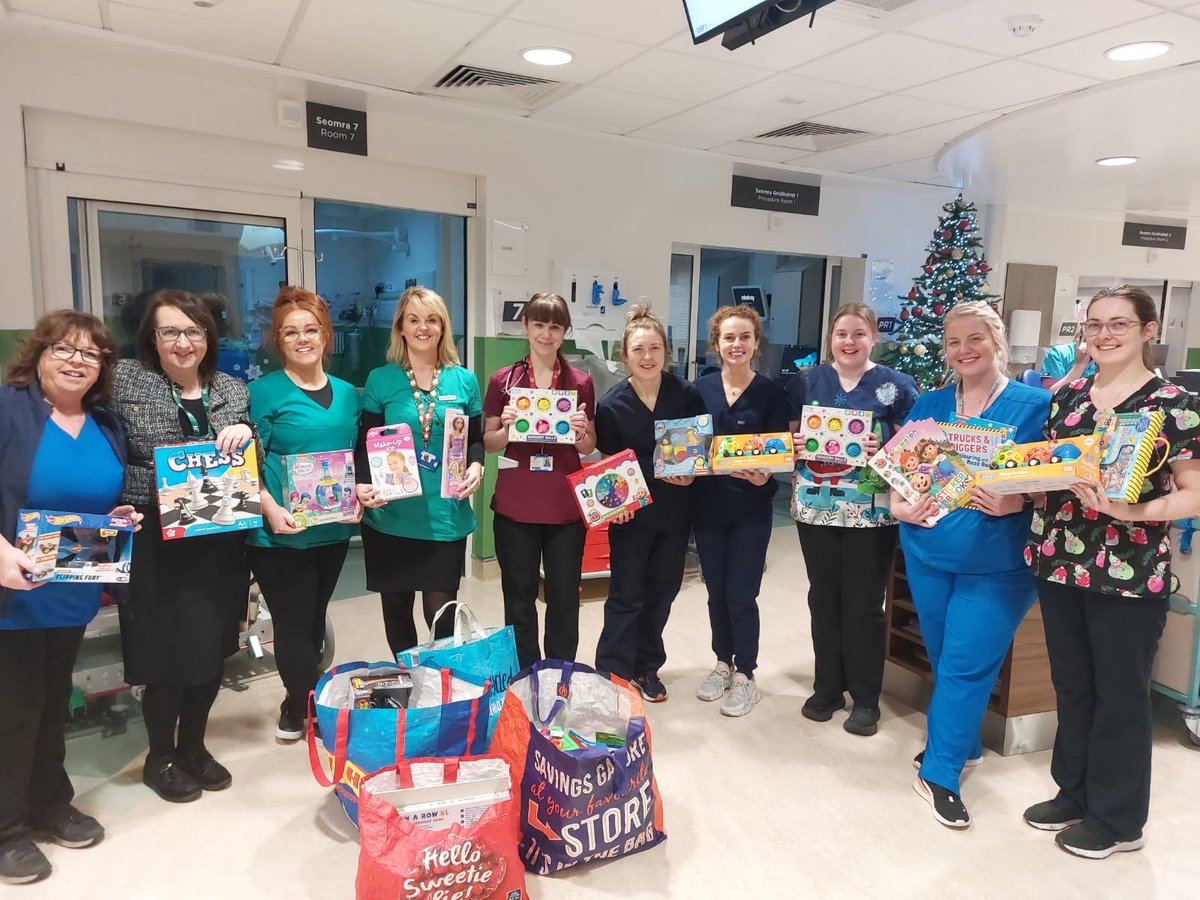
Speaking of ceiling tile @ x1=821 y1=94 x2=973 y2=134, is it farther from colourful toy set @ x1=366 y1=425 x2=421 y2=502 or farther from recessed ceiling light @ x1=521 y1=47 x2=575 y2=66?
colourful toy set @ x1=366 y1=425 x2=421 y2=502

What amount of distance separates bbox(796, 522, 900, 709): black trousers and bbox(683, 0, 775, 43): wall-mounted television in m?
1.71

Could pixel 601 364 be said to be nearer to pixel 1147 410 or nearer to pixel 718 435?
pixel 718 435

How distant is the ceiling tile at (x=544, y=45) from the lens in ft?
11.1

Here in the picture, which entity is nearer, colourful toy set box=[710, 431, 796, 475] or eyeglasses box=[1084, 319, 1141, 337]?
eyeglasses box=[1084, 319, 1141, 337]

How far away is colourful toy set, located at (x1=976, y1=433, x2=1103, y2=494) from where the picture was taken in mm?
2057

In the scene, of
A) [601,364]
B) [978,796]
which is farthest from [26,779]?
[601,364]

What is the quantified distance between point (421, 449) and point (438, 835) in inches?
49.3

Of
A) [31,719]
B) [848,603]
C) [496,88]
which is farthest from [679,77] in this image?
[31,719]

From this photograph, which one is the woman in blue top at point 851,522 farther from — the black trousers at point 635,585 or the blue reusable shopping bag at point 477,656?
the blue reusable shopping bag at point 477,656

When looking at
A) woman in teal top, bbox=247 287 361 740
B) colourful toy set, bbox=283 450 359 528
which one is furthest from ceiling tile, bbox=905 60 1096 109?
colourful toy set, bbox=283 450 359 528

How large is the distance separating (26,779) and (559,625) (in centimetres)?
165

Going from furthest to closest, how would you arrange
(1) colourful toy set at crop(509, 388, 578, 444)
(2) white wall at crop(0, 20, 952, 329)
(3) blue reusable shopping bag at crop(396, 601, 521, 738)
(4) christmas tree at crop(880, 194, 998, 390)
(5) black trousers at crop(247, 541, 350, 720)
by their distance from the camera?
1. (4) christmas tree at crop(880, 194, 998, 390)
2. (2) white wall at crop(0, 20, 952, 329)
3. (1) colourful toy set at crop(509, 388, 578, 444)
4. (5) black trousers at crop(247, 541, 350, 720)
5. (3) blue reusable shopping bag at crop(396, 601, 521, 738)

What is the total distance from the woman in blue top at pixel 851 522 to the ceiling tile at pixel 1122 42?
1.65 metres

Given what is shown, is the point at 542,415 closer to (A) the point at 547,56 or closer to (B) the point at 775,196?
(A) the point at 547,56
